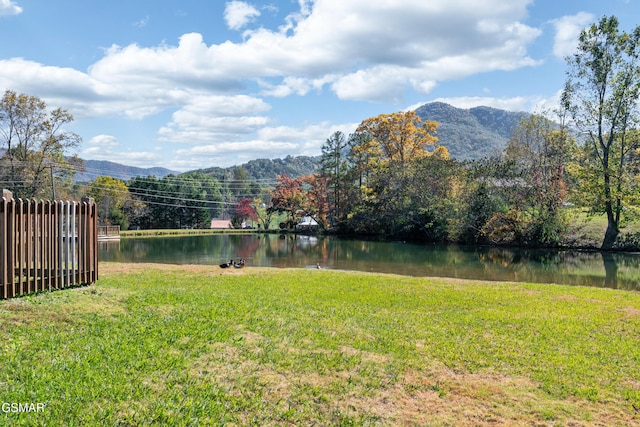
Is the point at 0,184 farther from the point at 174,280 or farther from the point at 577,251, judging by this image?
the point at 577,251

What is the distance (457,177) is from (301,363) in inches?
1588

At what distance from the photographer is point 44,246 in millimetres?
7438

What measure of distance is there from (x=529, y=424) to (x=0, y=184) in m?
49.7

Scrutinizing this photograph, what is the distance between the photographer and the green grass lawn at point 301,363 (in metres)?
3.99

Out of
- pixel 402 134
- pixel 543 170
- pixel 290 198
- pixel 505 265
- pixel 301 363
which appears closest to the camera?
pixel 301 363

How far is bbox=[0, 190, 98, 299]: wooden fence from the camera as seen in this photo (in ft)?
21.6

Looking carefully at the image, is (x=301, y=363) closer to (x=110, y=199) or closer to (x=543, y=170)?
(x=543, y=170)

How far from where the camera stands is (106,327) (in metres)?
5.84

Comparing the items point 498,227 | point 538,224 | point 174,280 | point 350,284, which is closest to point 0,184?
point 174,280

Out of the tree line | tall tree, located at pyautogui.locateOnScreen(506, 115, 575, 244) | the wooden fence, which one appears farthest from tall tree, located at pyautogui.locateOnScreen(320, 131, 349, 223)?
the wooden fence

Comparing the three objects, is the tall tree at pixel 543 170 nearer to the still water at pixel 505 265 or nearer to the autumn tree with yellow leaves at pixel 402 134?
the still water at pixel 505 265

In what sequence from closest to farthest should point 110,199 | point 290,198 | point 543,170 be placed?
point 543,170
point 110,199
point 290,198

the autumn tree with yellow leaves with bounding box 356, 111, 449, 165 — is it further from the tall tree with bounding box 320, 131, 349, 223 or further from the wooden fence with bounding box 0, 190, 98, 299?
the wooden fence with bounding box 0, 190, 98, 299

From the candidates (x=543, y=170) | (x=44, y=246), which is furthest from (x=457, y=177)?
(x=44, y=246)
